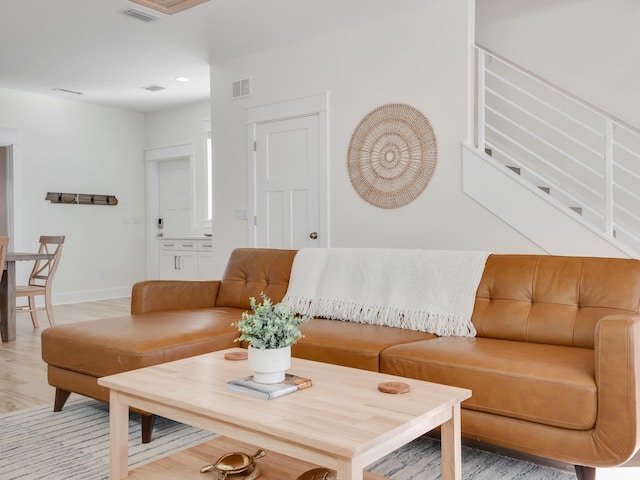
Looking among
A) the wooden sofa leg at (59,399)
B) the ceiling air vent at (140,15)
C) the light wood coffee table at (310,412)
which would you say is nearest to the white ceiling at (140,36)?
the ceiling air vent at (140,15)

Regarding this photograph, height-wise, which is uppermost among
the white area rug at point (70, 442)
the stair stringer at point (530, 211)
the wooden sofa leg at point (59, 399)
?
the stair stringer at point (530, 211)

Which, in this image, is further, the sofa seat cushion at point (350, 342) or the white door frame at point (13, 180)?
the white door frame at point (13, 180)

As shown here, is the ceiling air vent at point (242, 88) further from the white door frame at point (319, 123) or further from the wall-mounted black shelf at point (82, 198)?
the wall-mounted black shelf at point (82, 198)

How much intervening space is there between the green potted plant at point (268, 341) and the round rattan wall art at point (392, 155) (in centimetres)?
281

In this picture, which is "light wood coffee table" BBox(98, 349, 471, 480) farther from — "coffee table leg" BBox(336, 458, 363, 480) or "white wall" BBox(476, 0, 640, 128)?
"white wall" BBox(476, 0, 640, 128)

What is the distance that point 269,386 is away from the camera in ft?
5.67

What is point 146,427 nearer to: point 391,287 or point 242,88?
point 391,287

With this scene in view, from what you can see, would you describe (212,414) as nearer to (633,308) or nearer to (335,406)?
(335,406)

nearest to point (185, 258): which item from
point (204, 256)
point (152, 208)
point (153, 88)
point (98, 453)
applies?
point (204, 256)

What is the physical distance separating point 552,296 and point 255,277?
1.89m

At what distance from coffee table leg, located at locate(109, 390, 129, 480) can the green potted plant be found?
0.50 m

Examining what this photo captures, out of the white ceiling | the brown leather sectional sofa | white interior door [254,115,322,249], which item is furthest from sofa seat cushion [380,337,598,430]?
the white ceiling

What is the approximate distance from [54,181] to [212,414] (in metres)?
6.48

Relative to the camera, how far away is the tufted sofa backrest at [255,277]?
3.60 metres
